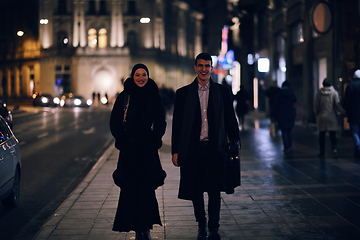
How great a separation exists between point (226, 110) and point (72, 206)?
9.37 feet

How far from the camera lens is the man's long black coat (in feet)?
17.1

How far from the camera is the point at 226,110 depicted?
5.37 metres

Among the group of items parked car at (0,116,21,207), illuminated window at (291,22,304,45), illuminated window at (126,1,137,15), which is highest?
illuminated window at (126,1,137,15)

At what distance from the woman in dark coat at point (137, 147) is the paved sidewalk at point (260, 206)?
0.38m

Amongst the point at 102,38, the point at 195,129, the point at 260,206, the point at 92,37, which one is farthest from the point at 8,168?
the point at 92,37

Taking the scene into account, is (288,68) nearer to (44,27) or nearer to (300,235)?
(300,235)

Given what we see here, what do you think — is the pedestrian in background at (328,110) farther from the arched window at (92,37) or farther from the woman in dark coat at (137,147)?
the arched window at (92,37)

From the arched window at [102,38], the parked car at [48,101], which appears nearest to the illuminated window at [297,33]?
the parked car at [48,101]

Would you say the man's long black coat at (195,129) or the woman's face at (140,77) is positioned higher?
the woman's face at (140,77)

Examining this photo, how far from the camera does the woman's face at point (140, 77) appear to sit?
16.8ft

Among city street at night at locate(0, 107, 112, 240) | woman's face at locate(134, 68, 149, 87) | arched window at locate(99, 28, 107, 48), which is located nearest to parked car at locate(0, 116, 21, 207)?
city street at night at locate(0, 107, 112, 240)

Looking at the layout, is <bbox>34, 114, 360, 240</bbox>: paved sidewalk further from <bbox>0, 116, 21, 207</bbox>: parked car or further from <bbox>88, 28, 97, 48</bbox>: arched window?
<bbox>88, 28, 97, 48</bbox>: arched window

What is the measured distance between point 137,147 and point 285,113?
27.9 ft

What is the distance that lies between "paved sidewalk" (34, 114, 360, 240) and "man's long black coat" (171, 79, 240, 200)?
692 millimetres
